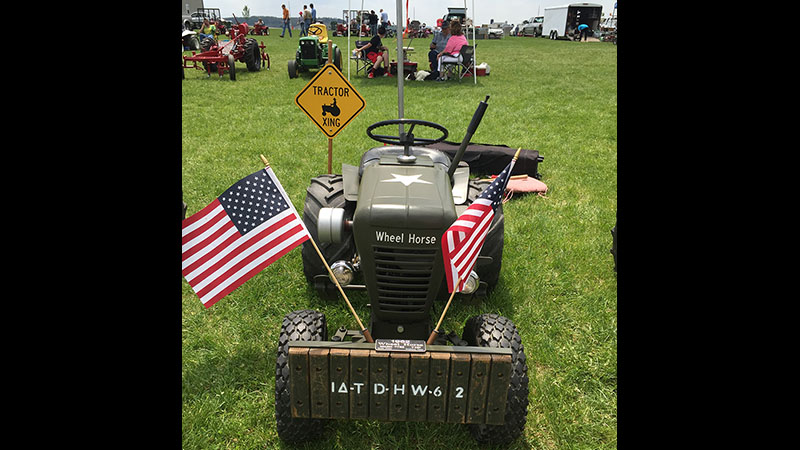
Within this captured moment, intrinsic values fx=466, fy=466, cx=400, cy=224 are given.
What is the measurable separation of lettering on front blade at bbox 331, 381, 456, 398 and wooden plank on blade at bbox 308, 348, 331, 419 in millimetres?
46

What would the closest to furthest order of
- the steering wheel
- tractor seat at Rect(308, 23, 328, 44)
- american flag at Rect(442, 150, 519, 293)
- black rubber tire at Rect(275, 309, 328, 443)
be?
american flag at Rect(442, 150, 519, 293) < black rubber tire at Rect(275, 309, 328, 443) < the steering wheel < tractor seat at Rect(308, 23, 328, 44)

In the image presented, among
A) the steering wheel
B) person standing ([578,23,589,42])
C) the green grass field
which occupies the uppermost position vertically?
person standing ([578,23,589,42])

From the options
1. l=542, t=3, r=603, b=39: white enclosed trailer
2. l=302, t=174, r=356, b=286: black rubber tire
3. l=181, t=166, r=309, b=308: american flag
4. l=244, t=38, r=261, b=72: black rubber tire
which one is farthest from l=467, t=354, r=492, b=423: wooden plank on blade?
l=542, t=3, r=603, b=39: white enclosed trailer

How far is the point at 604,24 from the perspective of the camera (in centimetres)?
4656

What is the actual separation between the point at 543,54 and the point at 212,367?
2488 cm

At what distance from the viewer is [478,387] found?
2043 millimetres

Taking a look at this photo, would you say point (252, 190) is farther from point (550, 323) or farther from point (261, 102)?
point (261, 102)

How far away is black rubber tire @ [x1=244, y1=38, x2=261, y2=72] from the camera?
15.1m

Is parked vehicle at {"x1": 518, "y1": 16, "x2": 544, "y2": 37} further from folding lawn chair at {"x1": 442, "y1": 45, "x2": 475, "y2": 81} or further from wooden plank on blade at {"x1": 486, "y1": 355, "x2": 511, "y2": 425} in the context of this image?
wooden plank on blade at {"x1": 486, "y1": 355, "x2": 511, "y2": 425}

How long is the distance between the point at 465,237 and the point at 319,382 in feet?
3.09

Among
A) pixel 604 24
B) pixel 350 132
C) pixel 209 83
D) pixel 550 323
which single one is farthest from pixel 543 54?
pixel 604 24

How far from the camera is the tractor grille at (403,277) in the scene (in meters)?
2.43

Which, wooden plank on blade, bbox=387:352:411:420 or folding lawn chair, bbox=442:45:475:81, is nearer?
wooden plank on blade, bbox=387:352:411:420

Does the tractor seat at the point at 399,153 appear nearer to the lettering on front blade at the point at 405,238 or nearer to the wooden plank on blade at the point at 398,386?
the lettering on front blade at the point at 405,238
